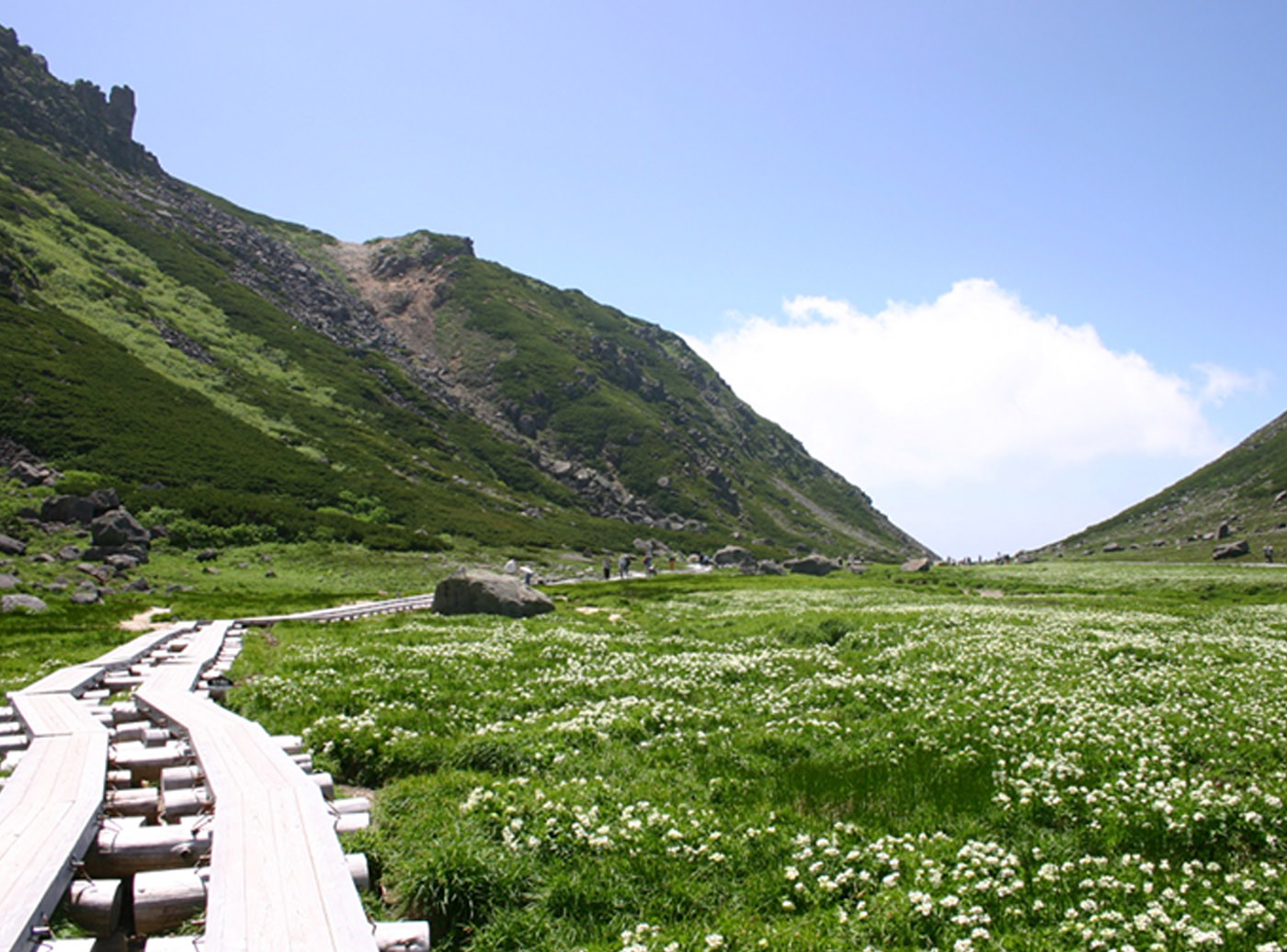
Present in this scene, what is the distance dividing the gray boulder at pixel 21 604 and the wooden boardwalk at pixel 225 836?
91.2 feet

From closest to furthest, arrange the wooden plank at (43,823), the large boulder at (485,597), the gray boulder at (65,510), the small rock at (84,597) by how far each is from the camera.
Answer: the wooden plank at (43,823)
the small rock at (84,597)
the large boulder at (485,597)
the gray boulder at (65,510)

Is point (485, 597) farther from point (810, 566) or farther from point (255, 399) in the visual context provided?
point (255, 399)

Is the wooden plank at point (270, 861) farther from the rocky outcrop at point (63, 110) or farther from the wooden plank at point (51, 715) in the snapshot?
the rocky outcrop at point (63, 110)

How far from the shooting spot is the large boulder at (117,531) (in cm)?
5038

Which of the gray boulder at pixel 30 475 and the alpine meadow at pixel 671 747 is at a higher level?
the gray boulder at pixel 30 475

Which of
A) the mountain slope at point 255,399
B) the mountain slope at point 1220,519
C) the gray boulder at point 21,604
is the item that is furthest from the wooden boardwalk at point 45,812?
the mountain slope at point 1220,519

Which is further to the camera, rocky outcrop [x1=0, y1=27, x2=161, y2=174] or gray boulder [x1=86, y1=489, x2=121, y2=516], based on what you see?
rocky outcrop [x1=0, y1=27, x2=161, y2=174]

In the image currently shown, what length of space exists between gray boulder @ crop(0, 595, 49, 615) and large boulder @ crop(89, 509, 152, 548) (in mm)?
18163

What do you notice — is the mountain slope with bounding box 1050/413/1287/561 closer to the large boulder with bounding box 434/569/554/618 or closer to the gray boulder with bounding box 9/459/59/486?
the large boulder with bounding box 434/569/554/618

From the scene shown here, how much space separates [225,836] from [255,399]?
12434 centimetres

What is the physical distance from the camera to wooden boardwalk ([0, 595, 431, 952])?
17.1ft

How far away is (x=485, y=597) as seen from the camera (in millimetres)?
38844

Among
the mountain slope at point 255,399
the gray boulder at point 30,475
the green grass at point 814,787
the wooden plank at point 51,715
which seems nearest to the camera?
the green grass at point 814,787

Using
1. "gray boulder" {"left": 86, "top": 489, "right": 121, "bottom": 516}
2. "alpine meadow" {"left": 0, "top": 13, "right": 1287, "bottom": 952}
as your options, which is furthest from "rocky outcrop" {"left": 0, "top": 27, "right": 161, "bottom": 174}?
"gray boulder" {"left": 86, "top": 489, "right": 121, "bottom": 516}
